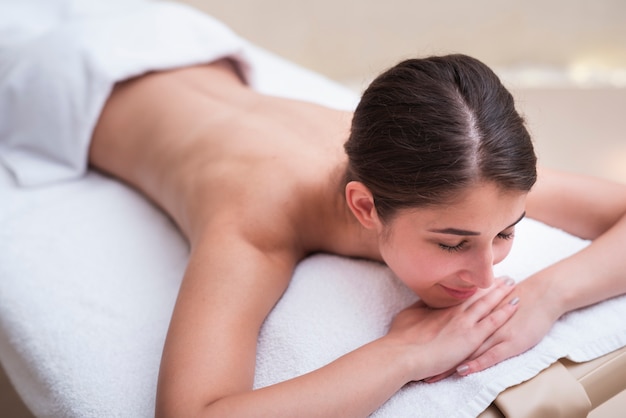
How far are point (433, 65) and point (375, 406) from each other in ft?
1.65

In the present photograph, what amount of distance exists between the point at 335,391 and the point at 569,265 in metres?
0.45

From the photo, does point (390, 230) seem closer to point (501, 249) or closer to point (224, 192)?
point (501, 249)

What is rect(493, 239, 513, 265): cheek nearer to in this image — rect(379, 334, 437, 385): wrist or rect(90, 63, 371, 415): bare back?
rect(379, 334, 437, 385): wrist

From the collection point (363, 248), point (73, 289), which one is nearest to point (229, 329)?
point (363, 248)

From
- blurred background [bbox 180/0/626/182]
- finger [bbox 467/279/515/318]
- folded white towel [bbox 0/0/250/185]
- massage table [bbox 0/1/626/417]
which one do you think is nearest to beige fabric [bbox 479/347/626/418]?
massage table [bbox 0/1/626/417]

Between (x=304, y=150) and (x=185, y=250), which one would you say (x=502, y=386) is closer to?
(x=304, y=150)

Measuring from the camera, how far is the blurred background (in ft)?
7.42

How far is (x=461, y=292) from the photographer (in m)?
1.01

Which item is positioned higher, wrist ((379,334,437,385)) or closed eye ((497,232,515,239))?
closed eye ((497,232,515,239))

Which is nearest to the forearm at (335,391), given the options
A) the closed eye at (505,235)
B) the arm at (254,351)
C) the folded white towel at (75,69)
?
the arm at (254,351)

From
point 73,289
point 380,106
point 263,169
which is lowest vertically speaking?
point 73,289

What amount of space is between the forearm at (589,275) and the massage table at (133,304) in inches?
1.2

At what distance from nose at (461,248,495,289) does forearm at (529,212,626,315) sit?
151mm

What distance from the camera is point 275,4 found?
8.14ft
